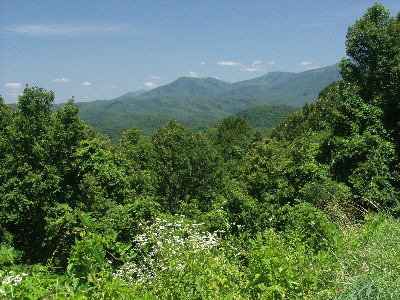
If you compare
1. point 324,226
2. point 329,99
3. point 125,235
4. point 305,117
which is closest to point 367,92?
point 324,226

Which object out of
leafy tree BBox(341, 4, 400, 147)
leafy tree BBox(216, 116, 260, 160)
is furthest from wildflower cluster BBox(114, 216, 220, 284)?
leafy tree BBox(216, 116, 260, 160)

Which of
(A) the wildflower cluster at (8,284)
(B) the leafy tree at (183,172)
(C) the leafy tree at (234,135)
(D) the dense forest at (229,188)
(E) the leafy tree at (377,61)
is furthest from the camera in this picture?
(C) the leafy tree at (234,135)

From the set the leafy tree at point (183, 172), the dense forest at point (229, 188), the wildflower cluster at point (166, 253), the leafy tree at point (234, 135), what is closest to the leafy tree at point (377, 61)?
the dense forest at point (229, 188)

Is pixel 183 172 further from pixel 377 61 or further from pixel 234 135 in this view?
pixel 234 135

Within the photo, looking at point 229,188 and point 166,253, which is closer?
point 166,253

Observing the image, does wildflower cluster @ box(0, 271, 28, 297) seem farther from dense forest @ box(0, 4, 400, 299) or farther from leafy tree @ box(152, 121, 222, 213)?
leafy tree @ box(152, 121, 222, 213)

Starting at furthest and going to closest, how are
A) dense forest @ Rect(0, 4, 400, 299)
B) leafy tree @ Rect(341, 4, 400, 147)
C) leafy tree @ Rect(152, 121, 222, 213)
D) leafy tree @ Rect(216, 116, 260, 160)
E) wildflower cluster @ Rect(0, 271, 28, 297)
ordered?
1. leafy tree @ Rect(216, 116, 260, 160)
2. leafy tree @ Rect(152, 121, 222, 213)
3. leafy tree @ Rect(341, 4, 400, 147)
4. dense forest @ Rect(0, 4, 400, 299)
5. wildflower cluster @ Rect(0, 271, 28, 297)

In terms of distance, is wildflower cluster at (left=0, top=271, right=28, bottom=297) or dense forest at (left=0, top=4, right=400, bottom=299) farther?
dense forest at (left=0, top=4, right=400, bottom=299)

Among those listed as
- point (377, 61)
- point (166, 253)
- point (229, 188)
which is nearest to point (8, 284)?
point (166, 253)

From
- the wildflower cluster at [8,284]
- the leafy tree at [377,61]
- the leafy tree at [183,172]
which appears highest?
the leafy tree at [377,61]

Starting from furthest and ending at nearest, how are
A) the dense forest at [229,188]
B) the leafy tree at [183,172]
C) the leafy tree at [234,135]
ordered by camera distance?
the leafy tree at [234,135], the leafy tree at [183,172], the dense forest at [229,188]

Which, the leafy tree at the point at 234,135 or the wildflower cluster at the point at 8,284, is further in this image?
the leafy tree at the point at 234,135

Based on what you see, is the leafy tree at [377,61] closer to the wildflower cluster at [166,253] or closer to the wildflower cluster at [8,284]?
the wildflower cluster at [166,253]

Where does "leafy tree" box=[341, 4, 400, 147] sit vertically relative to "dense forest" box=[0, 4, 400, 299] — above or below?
above
